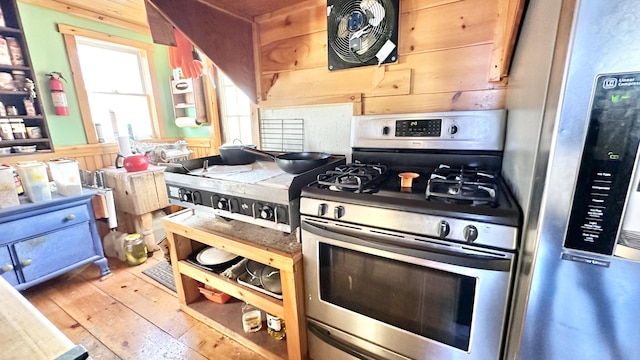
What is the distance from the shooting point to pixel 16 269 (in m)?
1.73

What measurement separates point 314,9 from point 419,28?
58 centimetres

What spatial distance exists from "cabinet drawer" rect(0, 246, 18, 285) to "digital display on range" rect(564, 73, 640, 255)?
8.94 feet

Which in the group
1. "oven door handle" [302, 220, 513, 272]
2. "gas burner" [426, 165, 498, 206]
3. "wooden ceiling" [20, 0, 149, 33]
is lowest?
"oven door handle" [302, 220, 513, 272]

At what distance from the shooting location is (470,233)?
0.77 m

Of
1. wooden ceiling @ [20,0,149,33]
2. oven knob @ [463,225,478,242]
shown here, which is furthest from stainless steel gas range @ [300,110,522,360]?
wooden ceiling @ [20,0,149,33]

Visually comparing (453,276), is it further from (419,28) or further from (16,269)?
(16,269)

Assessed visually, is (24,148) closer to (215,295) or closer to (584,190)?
(215,295)

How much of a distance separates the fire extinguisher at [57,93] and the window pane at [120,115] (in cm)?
26

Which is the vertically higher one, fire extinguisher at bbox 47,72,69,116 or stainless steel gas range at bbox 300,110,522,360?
fire extinguisher at bbox 47,72,69,116

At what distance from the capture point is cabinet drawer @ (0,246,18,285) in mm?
1665

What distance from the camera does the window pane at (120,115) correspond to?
2.73 m

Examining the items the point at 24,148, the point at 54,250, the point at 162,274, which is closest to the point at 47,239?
the point at 54,250

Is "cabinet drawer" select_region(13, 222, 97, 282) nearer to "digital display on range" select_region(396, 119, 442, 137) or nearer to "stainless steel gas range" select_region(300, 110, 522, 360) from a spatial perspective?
"stainless steel gas range" select_region(300, 110, 522, 360)

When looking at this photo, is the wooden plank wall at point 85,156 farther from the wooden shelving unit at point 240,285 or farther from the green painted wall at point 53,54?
the wooden shelving unit at point 240,285
